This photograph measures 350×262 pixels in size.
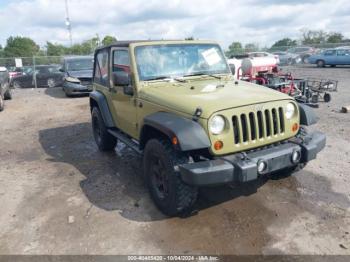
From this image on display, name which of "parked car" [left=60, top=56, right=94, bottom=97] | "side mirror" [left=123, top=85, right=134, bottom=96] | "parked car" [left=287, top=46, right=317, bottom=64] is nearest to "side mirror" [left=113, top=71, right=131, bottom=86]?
"side mirror" [left=123, top=85, right=134, bottom=96]

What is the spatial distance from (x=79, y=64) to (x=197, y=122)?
12741 millimetres

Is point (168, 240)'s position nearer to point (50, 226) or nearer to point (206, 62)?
point (50, 226)

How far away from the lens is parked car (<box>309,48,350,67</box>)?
24.6 meters

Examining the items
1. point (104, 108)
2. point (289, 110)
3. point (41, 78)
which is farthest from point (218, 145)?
point (41, 78)

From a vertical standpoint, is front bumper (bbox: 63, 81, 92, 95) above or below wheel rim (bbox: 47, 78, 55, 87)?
below

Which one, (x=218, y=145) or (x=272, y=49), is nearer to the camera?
(x=218, y=145)

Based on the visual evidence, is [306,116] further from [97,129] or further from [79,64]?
[79,64]

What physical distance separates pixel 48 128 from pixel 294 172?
6470 millimetres

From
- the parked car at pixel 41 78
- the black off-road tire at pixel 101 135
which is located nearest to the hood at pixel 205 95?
the black off-road tire at pixel 101 135

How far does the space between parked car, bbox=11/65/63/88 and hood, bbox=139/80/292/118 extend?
1726 cm

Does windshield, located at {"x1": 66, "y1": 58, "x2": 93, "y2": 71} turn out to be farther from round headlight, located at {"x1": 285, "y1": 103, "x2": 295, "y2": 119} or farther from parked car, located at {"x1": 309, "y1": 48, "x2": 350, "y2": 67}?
parked car, located at {"x1": 309, "y1": 48, "x2": 350, "y2": 67}

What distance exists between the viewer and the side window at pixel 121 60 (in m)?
4.75

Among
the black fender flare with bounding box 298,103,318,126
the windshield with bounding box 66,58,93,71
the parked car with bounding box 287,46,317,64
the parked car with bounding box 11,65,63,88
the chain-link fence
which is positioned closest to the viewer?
the black fender flare with bounding box 298,103,318,126

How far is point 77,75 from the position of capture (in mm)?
14344
